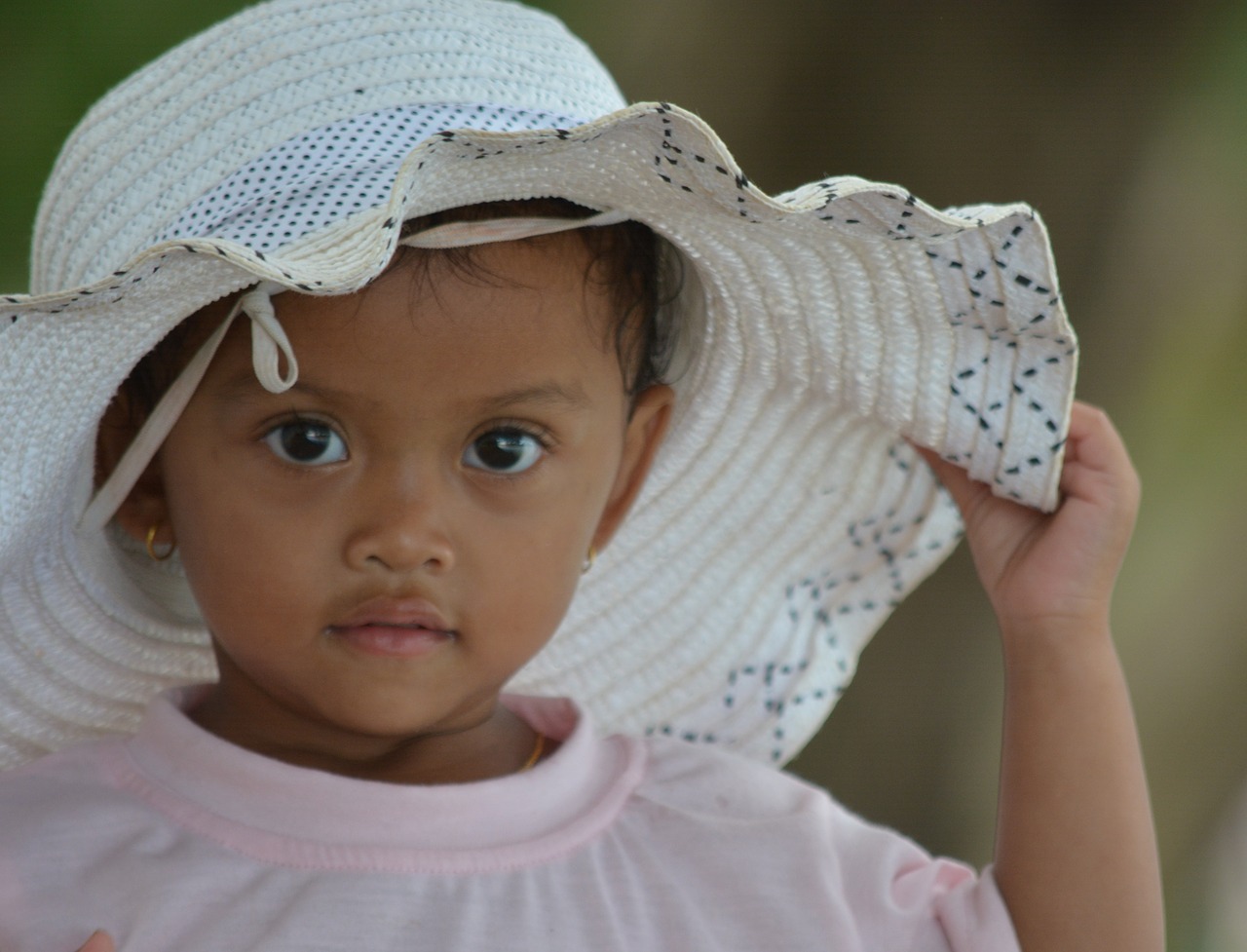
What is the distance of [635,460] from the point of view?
1.96 metres

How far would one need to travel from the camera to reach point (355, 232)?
4.60ft

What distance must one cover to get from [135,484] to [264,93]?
0.45 m

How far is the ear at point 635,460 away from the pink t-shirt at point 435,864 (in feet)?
0.86

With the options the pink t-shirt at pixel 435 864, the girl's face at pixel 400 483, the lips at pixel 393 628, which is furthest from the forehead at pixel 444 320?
the pink t-shirt at pixel 435 864

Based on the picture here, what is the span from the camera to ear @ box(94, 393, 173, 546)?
1753mm

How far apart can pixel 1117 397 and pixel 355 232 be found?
1.62 m

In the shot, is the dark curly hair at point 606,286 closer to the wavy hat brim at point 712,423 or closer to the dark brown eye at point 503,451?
the wavy hat brim at point 712,423

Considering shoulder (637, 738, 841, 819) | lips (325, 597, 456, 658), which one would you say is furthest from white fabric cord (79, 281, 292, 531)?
shoulder (637, 738, 841, 819)

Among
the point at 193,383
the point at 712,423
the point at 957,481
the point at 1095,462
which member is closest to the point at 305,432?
the point at 193,383

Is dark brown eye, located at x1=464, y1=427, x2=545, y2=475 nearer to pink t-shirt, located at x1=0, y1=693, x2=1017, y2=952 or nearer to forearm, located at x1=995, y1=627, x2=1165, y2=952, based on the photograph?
pink t-shirt, located at x1=0, y1=693, x2=1017, y2=952

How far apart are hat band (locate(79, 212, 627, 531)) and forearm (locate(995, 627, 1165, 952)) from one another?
2.28ft

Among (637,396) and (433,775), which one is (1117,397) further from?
(433,775)

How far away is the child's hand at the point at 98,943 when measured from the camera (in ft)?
4.97

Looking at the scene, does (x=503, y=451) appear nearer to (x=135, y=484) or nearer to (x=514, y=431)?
(x=514, y=431)
